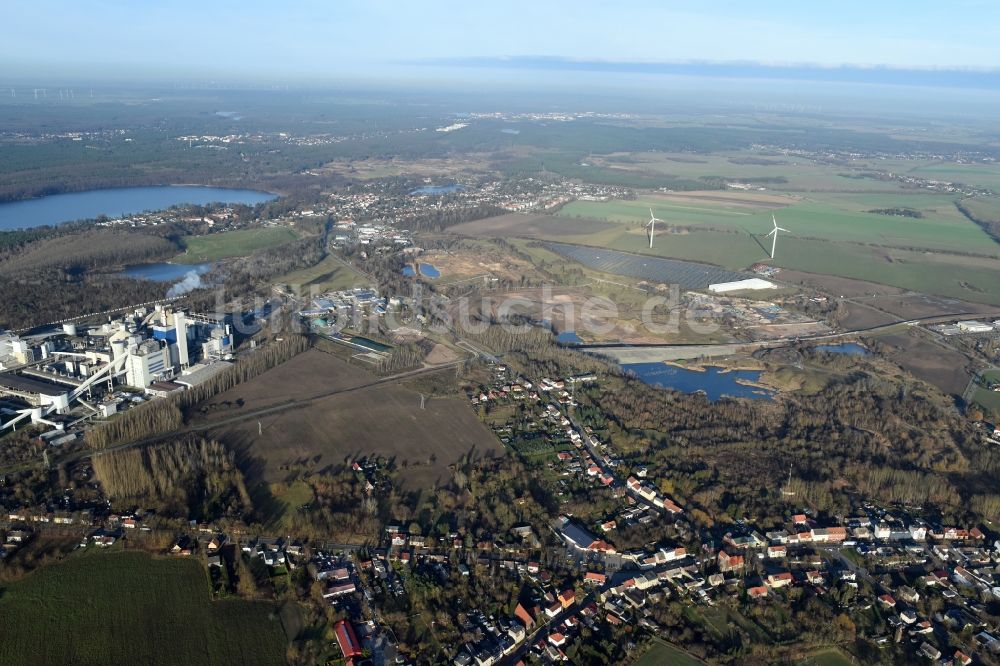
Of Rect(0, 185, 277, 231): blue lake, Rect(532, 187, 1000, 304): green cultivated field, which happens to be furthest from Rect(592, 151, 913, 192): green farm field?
Rect(0, 185, 277, 231): blue lake

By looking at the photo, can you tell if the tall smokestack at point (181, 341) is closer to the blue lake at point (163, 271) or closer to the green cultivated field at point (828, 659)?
the blue lake at point (163, 271)

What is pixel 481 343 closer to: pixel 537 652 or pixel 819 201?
pixel 537 652

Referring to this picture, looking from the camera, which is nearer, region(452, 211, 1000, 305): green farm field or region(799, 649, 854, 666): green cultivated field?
region(799, 649, 854, 666): green cultivated field

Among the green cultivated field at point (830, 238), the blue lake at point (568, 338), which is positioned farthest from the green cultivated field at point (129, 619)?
the green cultivated field at point (830, 238)

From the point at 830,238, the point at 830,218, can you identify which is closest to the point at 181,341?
the point at 830,238

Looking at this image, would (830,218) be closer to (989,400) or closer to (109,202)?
(989,400)

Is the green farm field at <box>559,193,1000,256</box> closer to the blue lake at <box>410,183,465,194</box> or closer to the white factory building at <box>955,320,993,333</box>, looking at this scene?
the blue lake at <box>410,183,465,194</box>

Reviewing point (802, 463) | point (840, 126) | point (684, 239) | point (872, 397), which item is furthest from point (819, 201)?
point (840, 126)
